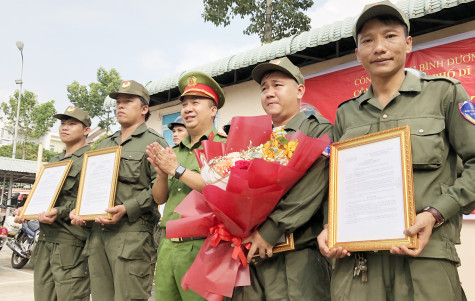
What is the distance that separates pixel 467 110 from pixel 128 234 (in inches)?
97.9

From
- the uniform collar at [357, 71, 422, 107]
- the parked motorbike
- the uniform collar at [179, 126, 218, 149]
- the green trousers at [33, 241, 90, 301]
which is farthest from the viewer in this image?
the parked motorbike

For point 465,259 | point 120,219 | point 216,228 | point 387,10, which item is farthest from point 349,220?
point 465,259

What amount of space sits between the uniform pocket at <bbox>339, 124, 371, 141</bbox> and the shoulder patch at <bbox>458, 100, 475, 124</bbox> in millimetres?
365

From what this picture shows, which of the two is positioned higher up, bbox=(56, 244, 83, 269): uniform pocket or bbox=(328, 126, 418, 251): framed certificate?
bbox=(328, 126, 418, 251): framed certificate

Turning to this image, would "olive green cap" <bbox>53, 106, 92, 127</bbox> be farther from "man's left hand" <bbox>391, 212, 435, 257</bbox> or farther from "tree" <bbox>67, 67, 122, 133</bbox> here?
"tree" <bbox>67, 67, 122, 133</bbox>

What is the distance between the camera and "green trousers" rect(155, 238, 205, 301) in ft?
8.32

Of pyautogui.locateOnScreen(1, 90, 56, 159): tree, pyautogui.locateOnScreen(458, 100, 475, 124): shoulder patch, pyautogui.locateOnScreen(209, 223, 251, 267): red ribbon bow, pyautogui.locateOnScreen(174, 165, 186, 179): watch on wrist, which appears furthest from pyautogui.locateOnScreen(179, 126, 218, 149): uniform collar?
pyautogui.locateOnScreen(1, 90, 56, 159): tree

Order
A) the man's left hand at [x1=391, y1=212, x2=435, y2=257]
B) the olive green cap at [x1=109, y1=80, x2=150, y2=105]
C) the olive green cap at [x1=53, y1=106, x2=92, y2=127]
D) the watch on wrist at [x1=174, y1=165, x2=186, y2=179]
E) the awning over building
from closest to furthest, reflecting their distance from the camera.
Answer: the man's left hand at [x1=391, y1=212, x2=435, y2=257] < the watch on wrist at [x1=174, y1=165, x2=186, y2=179] < the olive green cap at [x1=109, y1=80, x2=150, y2=105] < the olive green cap at [x1=53, y1=106, x2=92, y2=127] < the awning over building

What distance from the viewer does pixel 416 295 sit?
1.45 m

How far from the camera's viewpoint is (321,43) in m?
5.20

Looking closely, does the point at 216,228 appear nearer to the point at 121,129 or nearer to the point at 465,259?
the point at 121,129

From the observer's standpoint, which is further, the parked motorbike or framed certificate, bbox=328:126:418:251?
the parked motorbike

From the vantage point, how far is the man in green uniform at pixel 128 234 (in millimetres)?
3047

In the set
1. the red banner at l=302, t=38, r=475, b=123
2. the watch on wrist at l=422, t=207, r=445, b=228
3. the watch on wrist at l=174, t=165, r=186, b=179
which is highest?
the red banner at l=302, t=38, r=475, b=123
